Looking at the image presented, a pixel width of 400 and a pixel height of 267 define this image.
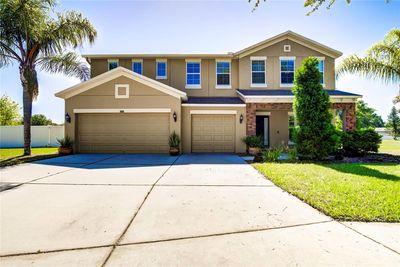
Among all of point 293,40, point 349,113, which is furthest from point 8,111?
point 349,113

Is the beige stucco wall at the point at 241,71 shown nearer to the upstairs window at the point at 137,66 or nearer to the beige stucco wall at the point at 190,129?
the upstairs window at the point at 137,66

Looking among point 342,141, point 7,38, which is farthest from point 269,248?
point 7,38

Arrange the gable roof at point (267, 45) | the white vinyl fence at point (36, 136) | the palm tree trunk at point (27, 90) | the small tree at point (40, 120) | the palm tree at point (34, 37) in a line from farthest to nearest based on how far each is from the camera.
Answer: the small tree at point (40, 120) → the white vinyl fence at point (36, 136) → the gable roof at point (267, 45) → the palm tree trunk at point (27, 90) → the palm tree at point (34, 37)

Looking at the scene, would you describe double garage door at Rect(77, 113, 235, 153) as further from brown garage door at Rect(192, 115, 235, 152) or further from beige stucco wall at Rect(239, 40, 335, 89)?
beige stucco wall at Rect(239, 40, 335, 89)

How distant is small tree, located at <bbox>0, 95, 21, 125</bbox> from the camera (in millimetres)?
27641

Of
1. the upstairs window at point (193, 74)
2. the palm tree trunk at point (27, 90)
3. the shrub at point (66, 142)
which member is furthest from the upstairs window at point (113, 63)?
the shrub at point (66, 142)

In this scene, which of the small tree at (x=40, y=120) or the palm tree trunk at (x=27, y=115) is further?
the small tree at (x=40, y=120)

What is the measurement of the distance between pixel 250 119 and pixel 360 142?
5679mm

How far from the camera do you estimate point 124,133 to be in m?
12.2

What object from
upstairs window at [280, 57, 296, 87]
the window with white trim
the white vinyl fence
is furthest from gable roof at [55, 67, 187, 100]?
Result: the white vinyl fence

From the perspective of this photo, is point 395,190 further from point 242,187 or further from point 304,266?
point 304,266

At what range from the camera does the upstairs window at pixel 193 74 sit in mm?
14453

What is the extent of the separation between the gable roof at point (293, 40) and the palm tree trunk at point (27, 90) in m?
12.0

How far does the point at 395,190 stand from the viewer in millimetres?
4664
